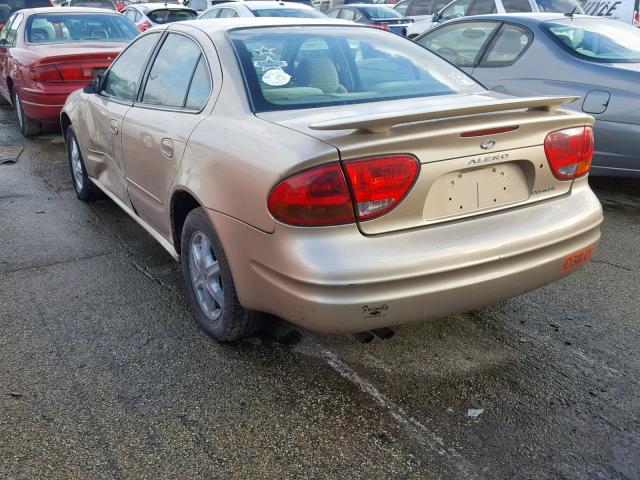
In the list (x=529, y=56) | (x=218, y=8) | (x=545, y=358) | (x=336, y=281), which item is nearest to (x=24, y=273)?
(x=336, y=281)

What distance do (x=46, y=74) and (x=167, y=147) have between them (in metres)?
4.53

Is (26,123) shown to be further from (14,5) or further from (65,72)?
(14,5)

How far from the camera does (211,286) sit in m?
3.11

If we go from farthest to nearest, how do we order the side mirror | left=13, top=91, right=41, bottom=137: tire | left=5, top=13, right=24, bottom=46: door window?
1. left=5, top=13, right=24, bottom=46: door window
2. left=13, top=91, right=41, bottom=137: tire
3. the side mirror

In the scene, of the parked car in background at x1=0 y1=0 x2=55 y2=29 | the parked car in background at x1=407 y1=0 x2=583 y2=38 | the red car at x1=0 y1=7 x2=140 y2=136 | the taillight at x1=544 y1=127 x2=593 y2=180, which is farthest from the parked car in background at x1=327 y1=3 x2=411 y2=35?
the taillight at x1=544 y1=127 x2=593 y2=180

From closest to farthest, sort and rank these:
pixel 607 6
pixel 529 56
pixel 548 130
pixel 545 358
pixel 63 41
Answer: pixel 548 130 → pixel 545 358 → pixel 529 56 → pixel 63 41 → pixel 607 6

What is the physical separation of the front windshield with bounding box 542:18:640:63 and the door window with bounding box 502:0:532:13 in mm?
4843

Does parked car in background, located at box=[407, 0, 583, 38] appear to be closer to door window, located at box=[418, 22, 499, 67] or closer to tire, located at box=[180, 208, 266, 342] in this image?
door window, located at box=[418, 22, 499, 67]

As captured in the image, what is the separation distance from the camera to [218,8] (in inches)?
471

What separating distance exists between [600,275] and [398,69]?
6.04 ft

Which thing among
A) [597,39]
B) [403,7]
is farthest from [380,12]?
[597,39]

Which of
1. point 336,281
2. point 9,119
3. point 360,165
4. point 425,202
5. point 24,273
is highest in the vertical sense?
point 360,165

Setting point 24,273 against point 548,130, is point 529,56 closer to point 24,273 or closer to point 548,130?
point 548,130

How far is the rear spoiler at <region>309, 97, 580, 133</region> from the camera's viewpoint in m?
2.29
